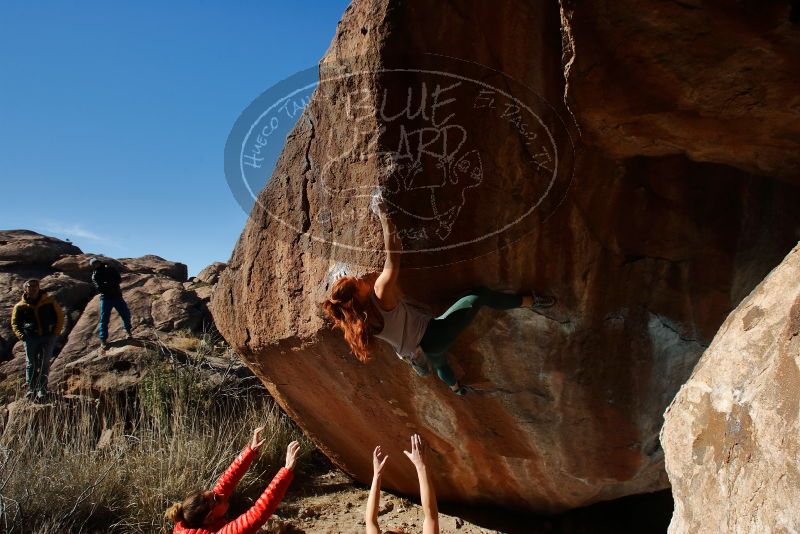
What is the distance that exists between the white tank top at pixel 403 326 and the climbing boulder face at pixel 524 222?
175 mm

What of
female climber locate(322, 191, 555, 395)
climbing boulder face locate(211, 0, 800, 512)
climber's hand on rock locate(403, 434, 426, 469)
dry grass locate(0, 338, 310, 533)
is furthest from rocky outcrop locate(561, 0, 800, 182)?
dry grass locate(0, 338, 310, 533)

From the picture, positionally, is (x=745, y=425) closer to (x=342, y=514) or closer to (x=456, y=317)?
(x=456, y=317)

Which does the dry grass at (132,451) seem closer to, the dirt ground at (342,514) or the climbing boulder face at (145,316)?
the dirt ground at (342,514)

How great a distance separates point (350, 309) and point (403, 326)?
332 millimetres

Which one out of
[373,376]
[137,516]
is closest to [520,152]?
[373,376]

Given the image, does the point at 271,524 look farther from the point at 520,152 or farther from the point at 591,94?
the point at 591,94

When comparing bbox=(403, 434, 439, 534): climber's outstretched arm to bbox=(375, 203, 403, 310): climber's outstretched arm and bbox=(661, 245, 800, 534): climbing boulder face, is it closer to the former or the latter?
bbox=(375, 203, 403, 310): climber's outstretched arm

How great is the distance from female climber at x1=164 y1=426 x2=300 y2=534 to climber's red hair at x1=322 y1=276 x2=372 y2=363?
32.8 inches

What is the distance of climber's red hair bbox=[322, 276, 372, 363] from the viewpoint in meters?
2.75

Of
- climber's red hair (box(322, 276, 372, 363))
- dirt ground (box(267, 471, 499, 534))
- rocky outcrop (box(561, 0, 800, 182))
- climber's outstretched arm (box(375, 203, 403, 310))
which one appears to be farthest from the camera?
dirt ground (box(267, 471, 499, 534))

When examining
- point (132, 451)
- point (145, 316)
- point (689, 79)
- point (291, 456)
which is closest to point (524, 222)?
point (689, 79)

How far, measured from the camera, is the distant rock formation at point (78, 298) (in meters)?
8.81

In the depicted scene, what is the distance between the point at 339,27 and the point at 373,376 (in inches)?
80.0

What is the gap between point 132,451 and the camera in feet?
16.7
